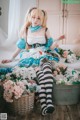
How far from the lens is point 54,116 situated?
1993 millimetres

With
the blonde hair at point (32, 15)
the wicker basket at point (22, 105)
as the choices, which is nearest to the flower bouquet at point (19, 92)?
the wicker basket at point (22, 105)

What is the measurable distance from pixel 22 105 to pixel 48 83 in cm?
30

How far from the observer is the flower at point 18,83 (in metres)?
2.02

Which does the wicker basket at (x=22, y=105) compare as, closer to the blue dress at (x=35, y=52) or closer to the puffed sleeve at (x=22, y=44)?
the blue dress at (x=35, y=52)

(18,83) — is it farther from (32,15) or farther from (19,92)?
(32,15)

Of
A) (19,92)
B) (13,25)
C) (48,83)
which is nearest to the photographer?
(19,92)

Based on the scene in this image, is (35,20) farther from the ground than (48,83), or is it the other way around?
(35,20)

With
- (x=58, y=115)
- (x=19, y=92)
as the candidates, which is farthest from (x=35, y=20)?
(x=58, y=115)

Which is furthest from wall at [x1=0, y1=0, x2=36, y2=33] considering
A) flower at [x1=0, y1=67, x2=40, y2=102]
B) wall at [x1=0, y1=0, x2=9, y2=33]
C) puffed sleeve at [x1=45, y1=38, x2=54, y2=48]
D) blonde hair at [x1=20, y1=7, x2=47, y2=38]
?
flower at [x1=0, y1=67, x2=40, y2=102]

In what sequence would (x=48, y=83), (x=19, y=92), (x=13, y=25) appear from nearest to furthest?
(x=19, y=92), (x=48, y=83), (x=13, y=25)

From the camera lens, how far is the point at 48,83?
212 cm

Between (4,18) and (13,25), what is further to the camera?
(4,18)

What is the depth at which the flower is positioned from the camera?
79.4 inches

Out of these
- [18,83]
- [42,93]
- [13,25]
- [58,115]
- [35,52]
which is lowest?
[58,115]
